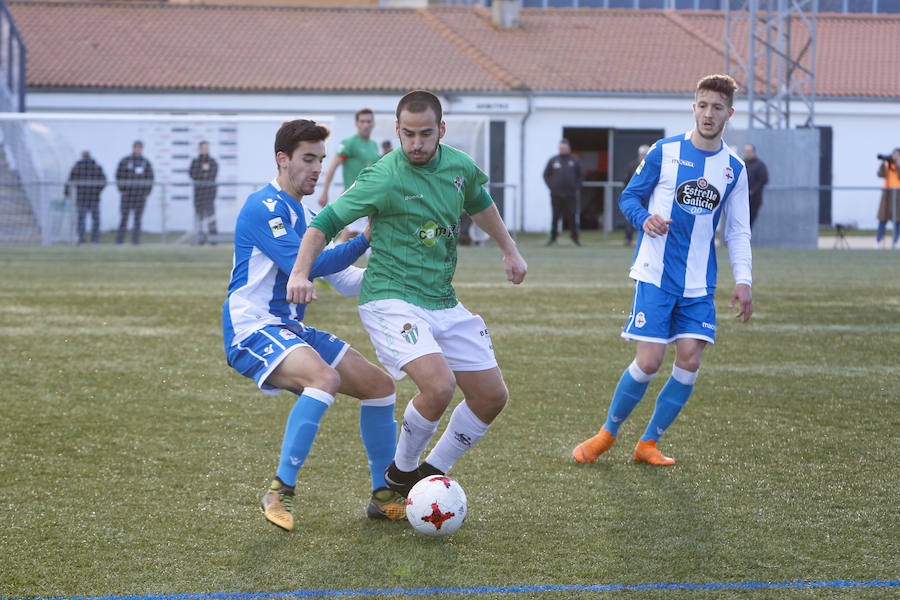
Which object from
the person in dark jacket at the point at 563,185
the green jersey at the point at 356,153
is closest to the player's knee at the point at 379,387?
the green jersey at the point at 356,153

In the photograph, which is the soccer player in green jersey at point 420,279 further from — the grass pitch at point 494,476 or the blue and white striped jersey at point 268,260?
the grass pitch at point 494,476

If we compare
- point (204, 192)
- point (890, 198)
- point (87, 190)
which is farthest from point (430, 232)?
point (890, 198)

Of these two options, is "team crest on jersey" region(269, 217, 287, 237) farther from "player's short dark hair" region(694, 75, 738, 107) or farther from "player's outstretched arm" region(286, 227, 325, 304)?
"player's short dark hair" region(694, 75, 738, 107)

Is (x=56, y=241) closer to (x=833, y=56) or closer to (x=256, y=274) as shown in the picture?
(x=256, y=274)

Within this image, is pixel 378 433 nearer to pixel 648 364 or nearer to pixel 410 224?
pixel 410 224

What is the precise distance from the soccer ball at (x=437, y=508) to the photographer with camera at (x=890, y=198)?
1904 centimetres

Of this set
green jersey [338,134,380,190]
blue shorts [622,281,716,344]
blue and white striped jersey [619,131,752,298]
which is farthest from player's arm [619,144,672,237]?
green jersey [338,134,380,190]

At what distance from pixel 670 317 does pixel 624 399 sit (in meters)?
0.43

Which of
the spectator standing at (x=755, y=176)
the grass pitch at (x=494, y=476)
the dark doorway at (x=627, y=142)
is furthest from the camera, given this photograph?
the dark doorway at (x=627, y=142)

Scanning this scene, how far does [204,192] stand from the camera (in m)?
21.9

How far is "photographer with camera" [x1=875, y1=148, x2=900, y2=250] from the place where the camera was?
845 inches

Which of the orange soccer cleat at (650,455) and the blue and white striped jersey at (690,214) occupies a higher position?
the blue and white striped jersey at (690,214)

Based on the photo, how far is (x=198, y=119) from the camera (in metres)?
21.7

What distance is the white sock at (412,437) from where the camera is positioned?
4.27 metres
